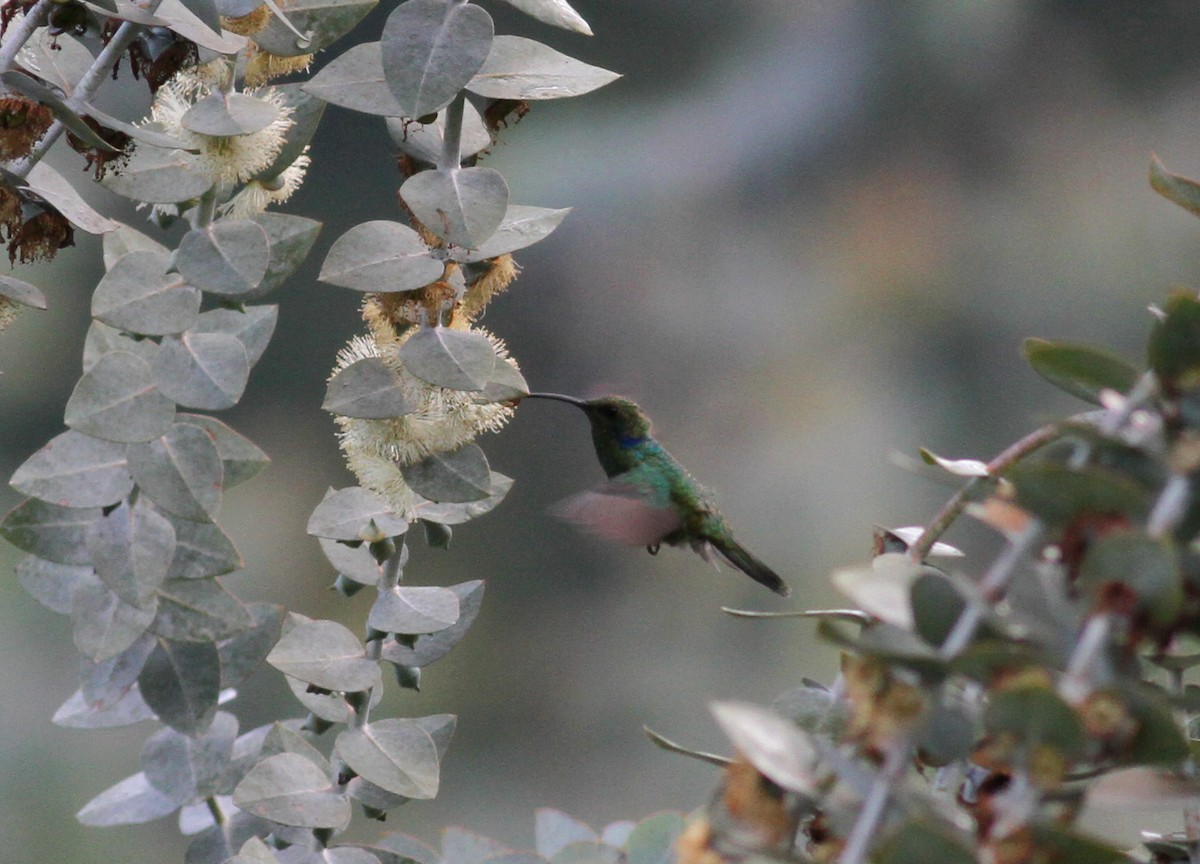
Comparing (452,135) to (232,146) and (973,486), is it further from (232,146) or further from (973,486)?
(973,486)

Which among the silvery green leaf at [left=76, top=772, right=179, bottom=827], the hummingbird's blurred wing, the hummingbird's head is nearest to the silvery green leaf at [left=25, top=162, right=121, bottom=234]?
the silvery green leaf at [left=76, top=772, right=179, bottom=827]

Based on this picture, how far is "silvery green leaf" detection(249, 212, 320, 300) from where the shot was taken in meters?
A: 0.44

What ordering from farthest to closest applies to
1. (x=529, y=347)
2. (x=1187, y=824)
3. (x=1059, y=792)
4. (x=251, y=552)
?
(x=529, y=347), (x=251, y=552), (x=1187, y=824), (x=1059, y=792)

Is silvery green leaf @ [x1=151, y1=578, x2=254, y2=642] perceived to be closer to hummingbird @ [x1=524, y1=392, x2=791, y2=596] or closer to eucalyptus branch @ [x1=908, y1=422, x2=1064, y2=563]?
eucalyptus branch @ [x1=908, y1=422, x2=1064, y2=563]

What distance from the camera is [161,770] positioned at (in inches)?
17.5

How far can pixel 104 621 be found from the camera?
0.41 m

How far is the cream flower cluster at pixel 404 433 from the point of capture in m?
0.47

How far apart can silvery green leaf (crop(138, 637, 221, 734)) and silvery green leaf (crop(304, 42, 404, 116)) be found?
201 mm

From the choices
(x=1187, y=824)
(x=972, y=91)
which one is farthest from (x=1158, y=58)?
(x=1187, y=824)

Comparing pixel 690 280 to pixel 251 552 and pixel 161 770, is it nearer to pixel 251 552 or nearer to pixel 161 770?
pixel 251 552

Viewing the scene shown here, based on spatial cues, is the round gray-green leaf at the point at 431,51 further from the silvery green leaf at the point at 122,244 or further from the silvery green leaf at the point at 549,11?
the silvery green leaf at the point at 122,244

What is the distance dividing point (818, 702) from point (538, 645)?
1895mm

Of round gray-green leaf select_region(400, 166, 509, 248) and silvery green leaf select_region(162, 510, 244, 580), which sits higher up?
round gray-green leaf select_region(400, 166, 509, 248)

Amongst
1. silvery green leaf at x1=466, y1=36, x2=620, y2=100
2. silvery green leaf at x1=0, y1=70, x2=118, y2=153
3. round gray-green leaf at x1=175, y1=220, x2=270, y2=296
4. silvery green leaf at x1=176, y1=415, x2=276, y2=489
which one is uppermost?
silvery green leaf at x1=466, y1=36, x2=620, y2=100
